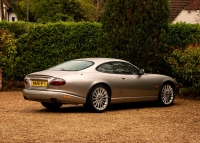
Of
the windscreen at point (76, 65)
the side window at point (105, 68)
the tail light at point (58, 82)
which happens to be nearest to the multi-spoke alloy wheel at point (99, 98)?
the side window at point (105, 68)

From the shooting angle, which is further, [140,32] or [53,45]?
[53,45]

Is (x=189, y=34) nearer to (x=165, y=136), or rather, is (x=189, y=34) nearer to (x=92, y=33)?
(x=92, y=33)

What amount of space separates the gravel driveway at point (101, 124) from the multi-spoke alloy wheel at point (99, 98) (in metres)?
0.23

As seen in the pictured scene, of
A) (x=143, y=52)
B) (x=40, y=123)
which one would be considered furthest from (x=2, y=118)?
(x=143, y=52)

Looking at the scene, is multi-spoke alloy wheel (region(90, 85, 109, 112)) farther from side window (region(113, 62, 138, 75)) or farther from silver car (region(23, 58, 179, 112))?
side window (region(113, 62, 138, 75))

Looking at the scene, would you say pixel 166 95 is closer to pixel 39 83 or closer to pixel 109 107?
pixel 109 107

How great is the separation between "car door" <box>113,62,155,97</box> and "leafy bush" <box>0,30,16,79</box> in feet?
24.7

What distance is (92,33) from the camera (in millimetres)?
22266

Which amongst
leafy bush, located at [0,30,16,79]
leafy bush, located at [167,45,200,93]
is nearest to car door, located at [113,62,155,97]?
leafy bush, located at [167,45,200,93]

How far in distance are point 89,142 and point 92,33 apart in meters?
12.8

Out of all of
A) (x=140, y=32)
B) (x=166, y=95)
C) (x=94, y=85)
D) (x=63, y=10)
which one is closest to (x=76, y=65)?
(x=94, y=85)

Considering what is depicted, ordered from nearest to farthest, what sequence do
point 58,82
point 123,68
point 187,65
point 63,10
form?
point 58,82, point 123,68, point 187,65, point 63,10

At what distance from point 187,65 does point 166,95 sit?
2896mm

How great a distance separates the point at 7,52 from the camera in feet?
72.2
